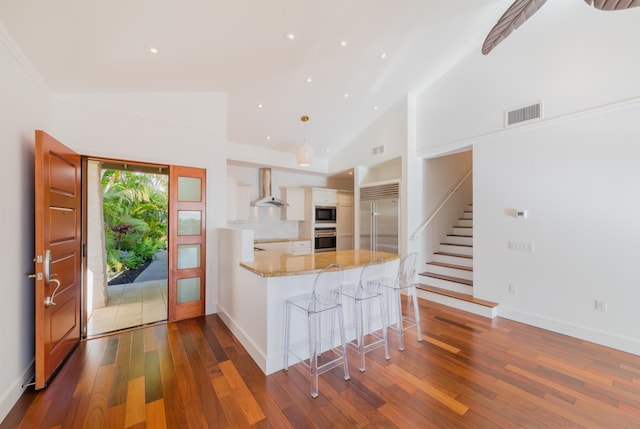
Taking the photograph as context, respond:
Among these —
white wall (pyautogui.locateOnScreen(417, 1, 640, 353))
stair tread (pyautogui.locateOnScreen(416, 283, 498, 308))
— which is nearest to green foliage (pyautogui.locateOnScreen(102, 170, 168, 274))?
stair tread (pyautogui.locateOnScreen(416, 283, 498, 308))

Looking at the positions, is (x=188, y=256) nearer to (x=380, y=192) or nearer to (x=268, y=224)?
(x=268, y=224)

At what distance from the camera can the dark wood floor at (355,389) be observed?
1858 millimetres

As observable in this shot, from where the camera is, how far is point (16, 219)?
211cm

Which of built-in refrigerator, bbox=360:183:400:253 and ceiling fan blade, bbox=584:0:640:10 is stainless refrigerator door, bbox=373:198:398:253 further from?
ceiling fan blade, bbox=584:0:640:10

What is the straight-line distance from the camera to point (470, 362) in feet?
8.46

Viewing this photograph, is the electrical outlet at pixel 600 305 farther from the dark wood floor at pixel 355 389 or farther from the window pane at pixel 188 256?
the window pane at pixel 188 256

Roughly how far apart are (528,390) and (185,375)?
298cm

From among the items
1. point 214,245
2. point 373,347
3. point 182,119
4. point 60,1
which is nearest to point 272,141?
point 182,119

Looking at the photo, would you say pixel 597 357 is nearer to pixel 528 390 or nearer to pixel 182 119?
pixel 528 390

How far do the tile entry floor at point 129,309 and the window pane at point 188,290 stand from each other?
43 cm

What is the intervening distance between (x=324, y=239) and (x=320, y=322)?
427 cm

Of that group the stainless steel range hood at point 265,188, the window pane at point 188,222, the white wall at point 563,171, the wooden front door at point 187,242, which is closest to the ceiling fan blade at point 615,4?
the white wall at point 563,171

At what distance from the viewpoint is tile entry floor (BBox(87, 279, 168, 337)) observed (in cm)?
352

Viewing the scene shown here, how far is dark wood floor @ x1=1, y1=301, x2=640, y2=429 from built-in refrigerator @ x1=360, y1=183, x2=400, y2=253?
2.46 m
